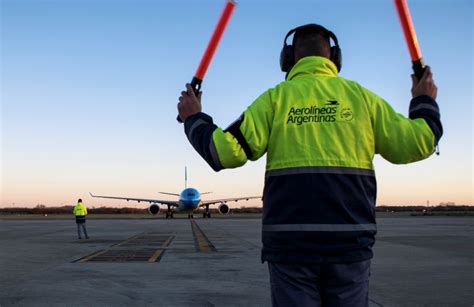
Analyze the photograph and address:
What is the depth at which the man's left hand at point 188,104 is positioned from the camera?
2.49 metres

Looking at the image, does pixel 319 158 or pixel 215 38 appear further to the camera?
pixel 319 158

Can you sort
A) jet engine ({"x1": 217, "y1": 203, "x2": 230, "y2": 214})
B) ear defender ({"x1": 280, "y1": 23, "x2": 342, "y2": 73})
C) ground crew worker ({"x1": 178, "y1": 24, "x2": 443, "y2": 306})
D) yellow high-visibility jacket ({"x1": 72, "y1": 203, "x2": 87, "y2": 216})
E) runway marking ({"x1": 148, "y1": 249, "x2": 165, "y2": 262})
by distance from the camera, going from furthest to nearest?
1. jet engine ({"x1": 217, "y1": 203, "x2": 230, "y2": 214})
2. yellow high-visibility jacket ({"x1": 72, "y1": 203, "x2": 87, "y2": 216})
3. runway marking ({"x1": 148, "y1": 249, "x2": 165, "y2": 262})
4. ear defender ({"x1": 280, "y1": 23, "x2": 342, "y2": 73})
5. ground crew worker ({"x1": 178, "y1": 24, "x2": 443, "y2": 306})

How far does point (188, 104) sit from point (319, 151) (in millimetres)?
683

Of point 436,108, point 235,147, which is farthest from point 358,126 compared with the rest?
Result: point 235,147

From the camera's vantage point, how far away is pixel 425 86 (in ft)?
8.04

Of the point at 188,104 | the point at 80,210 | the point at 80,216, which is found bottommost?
the point at 188,104

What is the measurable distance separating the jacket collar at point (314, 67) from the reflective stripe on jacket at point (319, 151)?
86 millimetres

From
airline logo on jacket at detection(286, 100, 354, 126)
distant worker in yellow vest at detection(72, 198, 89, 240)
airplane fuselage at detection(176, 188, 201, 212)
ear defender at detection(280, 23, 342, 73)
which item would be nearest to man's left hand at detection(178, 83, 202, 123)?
airline logo on jacket at detection(286, 100, 354, 126)

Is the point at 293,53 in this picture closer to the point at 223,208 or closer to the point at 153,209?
the point at 153,209

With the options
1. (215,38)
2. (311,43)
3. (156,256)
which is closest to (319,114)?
(311,43)

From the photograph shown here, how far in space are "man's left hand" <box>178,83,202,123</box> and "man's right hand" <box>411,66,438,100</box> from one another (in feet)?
3.43

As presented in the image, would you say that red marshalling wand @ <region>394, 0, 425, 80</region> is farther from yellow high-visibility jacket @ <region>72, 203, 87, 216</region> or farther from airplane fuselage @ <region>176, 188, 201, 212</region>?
airplane fuselage @ <region>176, 188, 201, 212</region>

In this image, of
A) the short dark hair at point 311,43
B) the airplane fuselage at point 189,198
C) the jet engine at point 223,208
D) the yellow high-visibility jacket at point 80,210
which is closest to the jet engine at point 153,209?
the airplane fuselage at point 189,198

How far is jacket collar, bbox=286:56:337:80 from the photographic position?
262 cm
